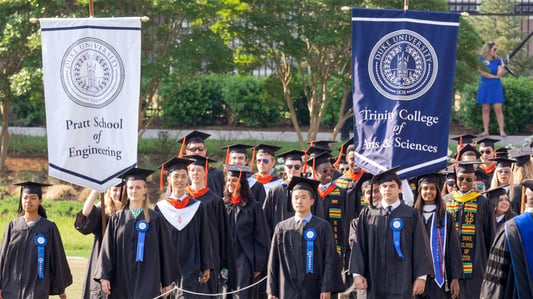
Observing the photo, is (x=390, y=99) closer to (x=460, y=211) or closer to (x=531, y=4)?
(x=460, y=211)

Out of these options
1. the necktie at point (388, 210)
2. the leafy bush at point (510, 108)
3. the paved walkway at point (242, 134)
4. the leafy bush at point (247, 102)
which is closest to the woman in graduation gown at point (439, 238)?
the necktie at point (388, 210)

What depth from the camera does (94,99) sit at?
37.2 feet

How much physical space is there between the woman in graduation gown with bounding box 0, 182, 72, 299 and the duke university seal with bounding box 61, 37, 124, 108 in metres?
0.95

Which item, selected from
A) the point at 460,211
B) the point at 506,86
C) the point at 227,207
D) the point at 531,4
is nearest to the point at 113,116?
the point at 227,207

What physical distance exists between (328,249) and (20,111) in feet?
49.9

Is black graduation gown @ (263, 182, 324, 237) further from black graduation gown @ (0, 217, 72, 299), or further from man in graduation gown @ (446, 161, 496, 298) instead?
black graduation gown @ (0, 217, 72, 299)

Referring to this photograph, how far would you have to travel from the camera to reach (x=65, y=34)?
11430mm

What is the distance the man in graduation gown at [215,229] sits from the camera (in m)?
11.8

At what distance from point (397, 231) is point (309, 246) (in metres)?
0.80

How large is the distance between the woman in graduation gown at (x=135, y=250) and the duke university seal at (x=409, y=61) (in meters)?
2.34

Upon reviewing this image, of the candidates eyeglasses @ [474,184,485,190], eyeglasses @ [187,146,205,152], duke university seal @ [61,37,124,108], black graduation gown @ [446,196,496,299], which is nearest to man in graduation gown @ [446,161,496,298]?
black graduation gown @ [446,196,496,299]

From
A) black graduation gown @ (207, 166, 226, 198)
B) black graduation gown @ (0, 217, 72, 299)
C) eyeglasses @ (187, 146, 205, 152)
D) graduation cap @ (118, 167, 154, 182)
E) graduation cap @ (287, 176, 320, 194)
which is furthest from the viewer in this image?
black graduation gown @ (207, 166, 226, 198)

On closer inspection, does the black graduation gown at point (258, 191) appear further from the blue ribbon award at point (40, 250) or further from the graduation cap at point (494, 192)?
the blue ribbon award at point (40, 250)

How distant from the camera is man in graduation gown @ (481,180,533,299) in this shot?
29.7ft
